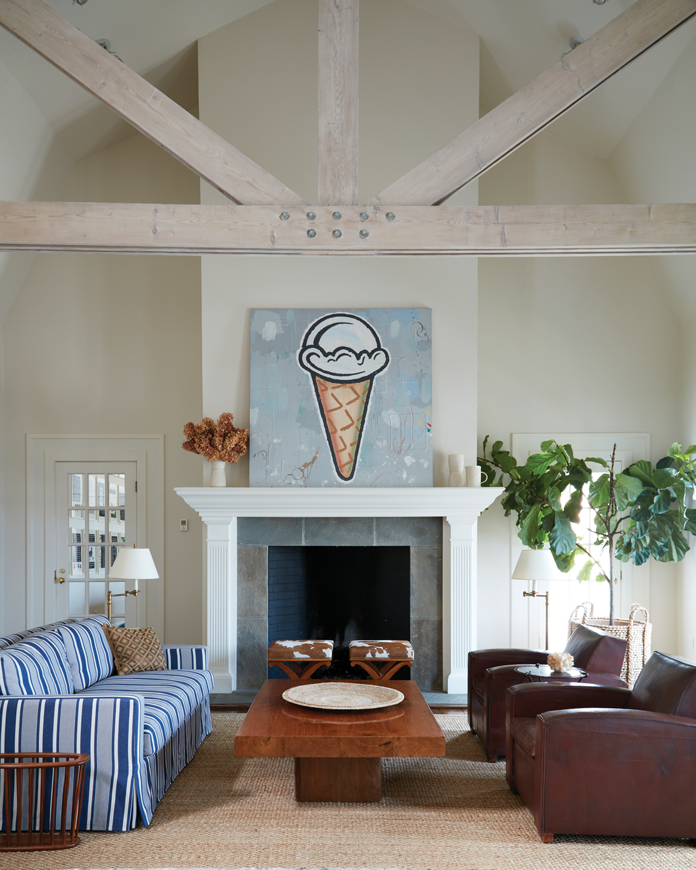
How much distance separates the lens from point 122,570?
524 cm

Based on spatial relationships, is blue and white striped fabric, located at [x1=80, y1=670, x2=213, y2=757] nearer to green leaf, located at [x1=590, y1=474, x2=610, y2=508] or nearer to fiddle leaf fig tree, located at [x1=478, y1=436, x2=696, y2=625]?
fiddle leaf fig tree, located at [x1=478, y1=436, x2=696, y2=625]

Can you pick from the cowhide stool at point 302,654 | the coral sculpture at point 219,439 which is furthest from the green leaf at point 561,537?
the coral sculpture at point 219,439

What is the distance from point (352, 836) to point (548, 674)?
1542 millimetres

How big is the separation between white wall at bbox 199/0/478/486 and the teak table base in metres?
2.69

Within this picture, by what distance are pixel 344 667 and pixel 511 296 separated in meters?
3.58

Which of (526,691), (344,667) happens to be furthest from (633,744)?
(344,667)

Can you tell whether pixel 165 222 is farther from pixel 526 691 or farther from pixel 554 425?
pixel 554 425

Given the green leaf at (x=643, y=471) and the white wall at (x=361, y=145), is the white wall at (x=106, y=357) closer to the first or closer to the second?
the white wall at (x=361, y=145)

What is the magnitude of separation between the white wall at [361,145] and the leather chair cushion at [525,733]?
239cm

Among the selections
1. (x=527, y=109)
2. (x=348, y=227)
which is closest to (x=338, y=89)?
(x=348, y=227)

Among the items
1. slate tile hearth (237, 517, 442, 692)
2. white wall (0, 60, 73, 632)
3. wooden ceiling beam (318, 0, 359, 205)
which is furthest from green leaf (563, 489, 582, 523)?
white wall (0, 60, 73, 632)

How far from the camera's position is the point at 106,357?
693 centimetres

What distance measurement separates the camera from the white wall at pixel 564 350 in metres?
6.86

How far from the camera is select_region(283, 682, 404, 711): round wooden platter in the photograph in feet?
13.0
